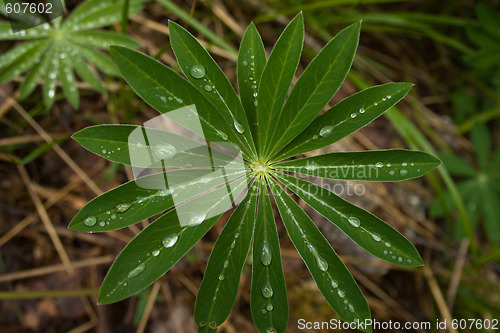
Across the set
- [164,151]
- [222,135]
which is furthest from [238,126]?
[164,151]

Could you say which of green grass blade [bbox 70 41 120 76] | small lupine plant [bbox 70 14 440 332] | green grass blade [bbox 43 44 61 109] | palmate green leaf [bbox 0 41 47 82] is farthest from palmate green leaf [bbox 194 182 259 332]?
palmate green leaf [bbox 0 41 47 82]

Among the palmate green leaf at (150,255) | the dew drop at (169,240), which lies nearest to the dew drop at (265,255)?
the palmate green leaf at (150,255)

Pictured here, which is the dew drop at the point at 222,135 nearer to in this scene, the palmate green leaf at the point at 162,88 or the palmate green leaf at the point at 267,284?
the palmate green leaf at the point at 162,88

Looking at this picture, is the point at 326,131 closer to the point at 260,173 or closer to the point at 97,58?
the point at 260,173

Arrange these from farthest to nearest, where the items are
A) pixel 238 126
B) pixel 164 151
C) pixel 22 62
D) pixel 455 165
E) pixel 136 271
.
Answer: pixel 455 165, pixel 22 62, pixel 238 126, pixel 164 151, pixel 136 271

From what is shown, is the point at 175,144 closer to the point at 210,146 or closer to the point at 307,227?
the point at 210,146
